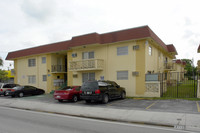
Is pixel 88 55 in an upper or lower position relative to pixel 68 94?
upper

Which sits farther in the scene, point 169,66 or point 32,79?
point 32,79

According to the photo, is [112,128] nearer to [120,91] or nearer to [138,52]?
[120,91]

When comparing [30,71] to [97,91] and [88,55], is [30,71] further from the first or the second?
[97,91]

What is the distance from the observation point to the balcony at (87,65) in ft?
55.4

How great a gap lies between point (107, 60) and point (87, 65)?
217 cm

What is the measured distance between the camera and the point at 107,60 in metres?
17.4

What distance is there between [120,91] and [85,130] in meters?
8.32

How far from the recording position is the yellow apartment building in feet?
50.3

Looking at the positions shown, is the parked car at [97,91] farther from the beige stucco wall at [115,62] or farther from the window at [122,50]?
the window at [122,50]

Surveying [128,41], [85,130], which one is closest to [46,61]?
[128,41]

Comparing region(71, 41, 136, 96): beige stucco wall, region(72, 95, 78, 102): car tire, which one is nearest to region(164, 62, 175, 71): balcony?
region(71, 41, 136, 96): beige stucco wall

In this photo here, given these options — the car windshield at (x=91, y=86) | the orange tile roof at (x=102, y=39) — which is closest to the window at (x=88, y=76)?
the orange tile roof at (x=102, y=39)

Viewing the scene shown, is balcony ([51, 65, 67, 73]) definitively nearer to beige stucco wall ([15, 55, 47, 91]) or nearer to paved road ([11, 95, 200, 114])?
beige stucco wall ([15, 55, 47, 91])

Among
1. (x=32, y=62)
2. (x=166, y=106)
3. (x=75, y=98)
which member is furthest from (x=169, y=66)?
(x=32, y=62)
